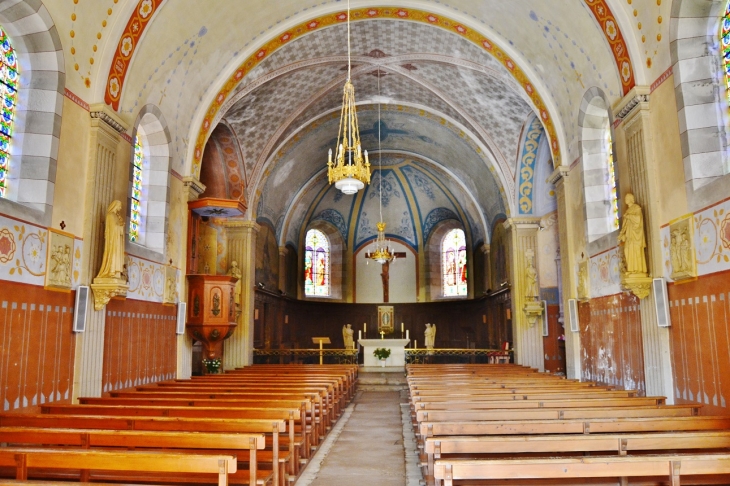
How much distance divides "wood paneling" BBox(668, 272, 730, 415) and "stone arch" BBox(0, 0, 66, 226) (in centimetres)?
887

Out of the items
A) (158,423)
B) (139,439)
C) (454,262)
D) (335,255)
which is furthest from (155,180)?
(454,262)

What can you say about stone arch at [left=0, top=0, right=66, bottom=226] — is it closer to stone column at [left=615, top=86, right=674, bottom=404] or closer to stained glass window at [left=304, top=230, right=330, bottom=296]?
stone column at [left=615, top=86, right=674, bottom=404]

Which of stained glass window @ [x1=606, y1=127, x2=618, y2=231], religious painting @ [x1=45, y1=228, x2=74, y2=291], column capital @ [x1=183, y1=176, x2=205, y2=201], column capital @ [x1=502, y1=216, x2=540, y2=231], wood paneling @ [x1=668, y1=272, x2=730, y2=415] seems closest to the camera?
Answer: wood paneling @ [x1=668, y1=272, x2=730, y2=415]

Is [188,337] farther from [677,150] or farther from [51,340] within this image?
[677,150]

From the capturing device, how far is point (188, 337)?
13031 millimetres

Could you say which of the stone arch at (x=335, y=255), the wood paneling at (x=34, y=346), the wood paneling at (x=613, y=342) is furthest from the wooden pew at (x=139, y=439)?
the stone arch at (x=335, y=255)

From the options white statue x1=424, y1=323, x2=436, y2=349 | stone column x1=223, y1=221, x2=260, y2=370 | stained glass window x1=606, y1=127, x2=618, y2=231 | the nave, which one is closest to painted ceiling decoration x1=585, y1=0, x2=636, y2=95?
stained glass window x1=606, y1=127, x2=618, y2=231

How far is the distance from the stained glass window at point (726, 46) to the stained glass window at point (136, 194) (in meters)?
10.00

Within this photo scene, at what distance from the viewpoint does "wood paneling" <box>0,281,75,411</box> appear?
7.12 meters

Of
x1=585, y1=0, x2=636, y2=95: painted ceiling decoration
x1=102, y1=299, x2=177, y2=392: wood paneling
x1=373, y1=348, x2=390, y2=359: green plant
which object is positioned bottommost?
x1=373, y1=348, x2=390, y2=359: green plant

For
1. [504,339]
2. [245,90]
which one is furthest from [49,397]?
[504,339]

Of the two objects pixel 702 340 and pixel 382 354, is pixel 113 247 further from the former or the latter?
pixel 382 354

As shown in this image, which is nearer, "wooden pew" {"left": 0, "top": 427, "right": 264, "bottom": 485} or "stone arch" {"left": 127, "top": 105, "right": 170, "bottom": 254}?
"wooden pew" {"left": 0, "top": 427, "right": 264, "bottom": 485}

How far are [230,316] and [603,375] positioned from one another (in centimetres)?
818
